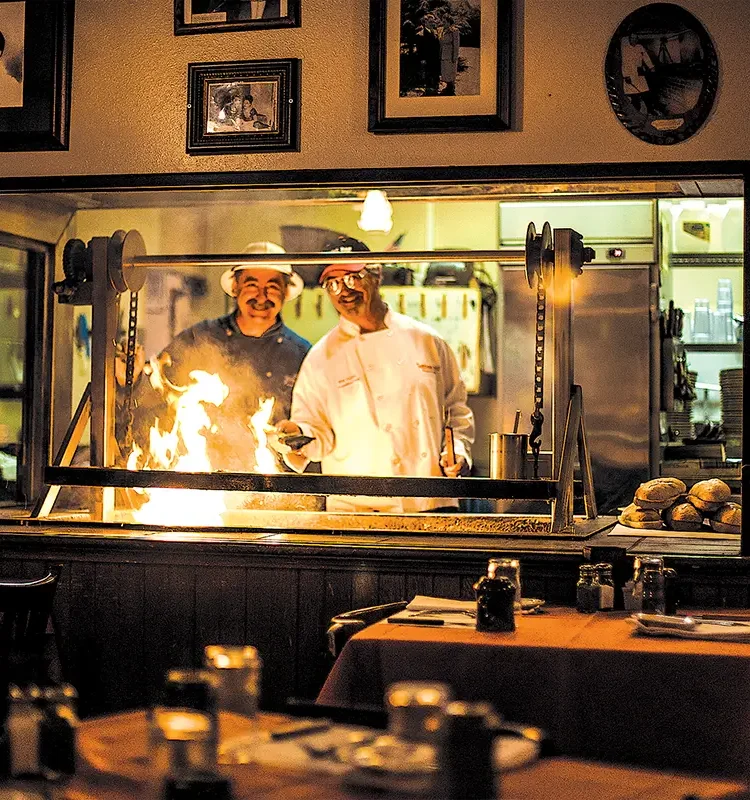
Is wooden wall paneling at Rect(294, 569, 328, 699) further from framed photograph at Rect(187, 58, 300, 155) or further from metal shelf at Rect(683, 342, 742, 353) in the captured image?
metal shelf at Rect(683, 342, 742, 353)

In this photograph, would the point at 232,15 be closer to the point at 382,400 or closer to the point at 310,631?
the point at 310,631

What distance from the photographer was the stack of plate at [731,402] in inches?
228

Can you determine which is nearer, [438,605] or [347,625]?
[347,625]

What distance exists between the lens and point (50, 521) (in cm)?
429

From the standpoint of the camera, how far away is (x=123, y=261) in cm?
447

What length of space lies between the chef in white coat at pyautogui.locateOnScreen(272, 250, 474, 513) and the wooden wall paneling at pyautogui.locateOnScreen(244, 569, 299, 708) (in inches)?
68.6

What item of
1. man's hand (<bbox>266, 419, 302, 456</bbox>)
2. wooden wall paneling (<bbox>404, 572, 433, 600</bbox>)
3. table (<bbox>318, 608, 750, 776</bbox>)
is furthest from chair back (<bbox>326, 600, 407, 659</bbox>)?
man's hand (<bbox>266, 419, 302, 456</bbox>)

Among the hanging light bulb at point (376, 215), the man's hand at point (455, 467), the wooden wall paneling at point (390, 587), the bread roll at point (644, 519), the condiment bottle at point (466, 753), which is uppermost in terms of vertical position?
the hanging light bulb at point (376, 215)

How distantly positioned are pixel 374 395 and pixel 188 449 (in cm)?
94

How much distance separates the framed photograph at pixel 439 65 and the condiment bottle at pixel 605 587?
56.0 inches

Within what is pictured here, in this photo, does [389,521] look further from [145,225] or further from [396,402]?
[145,225]

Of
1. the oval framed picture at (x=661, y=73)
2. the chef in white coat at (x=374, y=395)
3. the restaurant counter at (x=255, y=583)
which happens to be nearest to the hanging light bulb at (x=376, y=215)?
the chef in white coat at (x=374, y=395)

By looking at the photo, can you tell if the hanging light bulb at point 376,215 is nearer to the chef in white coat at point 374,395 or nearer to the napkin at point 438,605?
the chef in white coat at point 374,395

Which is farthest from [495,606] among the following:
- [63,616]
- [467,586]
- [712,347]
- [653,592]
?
[712,347]
